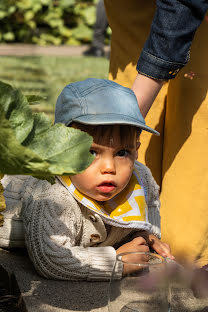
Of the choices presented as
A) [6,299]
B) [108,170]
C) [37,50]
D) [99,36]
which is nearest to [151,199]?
[108,170]

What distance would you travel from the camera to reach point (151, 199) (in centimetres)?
266

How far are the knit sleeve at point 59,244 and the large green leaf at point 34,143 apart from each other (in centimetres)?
78

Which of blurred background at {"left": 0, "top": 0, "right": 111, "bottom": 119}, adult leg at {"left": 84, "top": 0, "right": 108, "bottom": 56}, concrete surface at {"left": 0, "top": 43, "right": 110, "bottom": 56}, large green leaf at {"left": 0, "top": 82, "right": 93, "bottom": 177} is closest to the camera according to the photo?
large green leaf at {"left": 0, "top": 82, "right": 93, "bottom": 177}

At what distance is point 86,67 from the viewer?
844 cm

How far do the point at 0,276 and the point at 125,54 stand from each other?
1.40 metres

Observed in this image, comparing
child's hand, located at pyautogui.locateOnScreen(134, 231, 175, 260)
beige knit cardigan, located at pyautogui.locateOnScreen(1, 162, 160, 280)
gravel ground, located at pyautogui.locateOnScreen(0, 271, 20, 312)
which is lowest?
child's hand, located at pyautogui.locateOnScreen(134, 231, 175, 260)

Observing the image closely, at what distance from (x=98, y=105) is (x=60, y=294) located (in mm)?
696

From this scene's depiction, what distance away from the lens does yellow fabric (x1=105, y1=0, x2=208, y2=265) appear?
2680 millimetres

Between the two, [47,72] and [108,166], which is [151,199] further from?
[47,72]

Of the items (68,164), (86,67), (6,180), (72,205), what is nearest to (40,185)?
(72,205)

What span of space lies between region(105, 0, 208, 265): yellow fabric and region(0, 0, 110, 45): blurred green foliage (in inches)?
333

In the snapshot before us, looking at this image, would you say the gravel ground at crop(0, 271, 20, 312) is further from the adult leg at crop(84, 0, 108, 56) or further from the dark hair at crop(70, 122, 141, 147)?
the adult leg at crop(84, 0, 108, 56)

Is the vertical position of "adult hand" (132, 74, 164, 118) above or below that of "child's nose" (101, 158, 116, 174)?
above

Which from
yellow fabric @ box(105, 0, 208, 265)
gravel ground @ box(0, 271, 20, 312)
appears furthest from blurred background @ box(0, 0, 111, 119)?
gravel ground @ box(0, 271, 20, 312)
